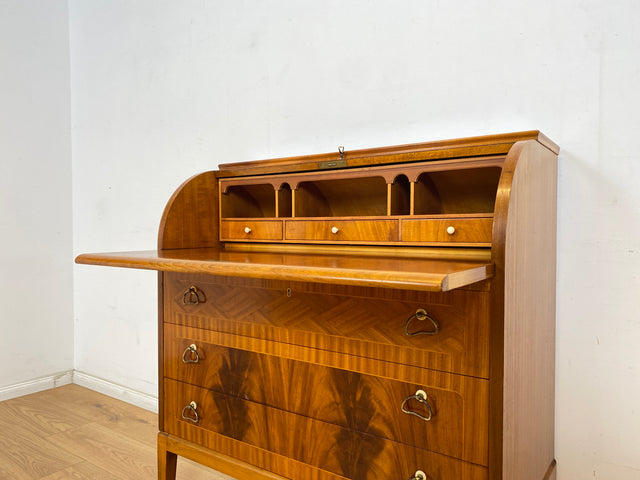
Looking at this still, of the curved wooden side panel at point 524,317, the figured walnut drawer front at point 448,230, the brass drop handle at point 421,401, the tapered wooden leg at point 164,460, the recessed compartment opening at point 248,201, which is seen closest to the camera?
the curved wooden side panel at point 524,317

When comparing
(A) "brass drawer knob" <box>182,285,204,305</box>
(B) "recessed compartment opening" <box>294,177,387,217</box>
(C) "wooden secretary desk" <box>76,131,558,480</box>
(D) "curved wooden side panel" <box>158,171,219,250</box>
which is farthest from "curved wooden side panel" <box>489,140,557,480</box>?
(D) "curved wooden side panel" <box>158,171,219,250</box>

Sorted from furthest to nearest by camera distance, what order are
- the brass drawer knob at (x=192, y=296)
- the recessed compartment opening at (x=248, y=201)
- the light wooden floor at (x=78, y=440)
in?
the light wooden floor at (x=78, y=440) → the recessed compartment opening at (x=248, y=201) → the brass drawer knob at (x=192, y=296)

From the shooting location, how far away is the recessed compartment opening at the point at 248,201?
6.28 ft

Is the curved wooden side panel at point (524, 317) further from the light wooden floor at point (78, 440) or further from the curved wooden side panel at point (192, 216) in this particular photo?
the light wooden floor at point (78, 440)

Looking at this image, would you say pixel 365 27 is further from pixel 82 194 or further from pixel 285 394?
pixel 82 194

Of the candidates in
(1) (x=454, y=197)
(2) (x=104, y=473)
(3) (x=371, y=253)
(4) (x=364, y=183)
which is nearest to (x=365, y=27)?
(4) (x=364, y=183)

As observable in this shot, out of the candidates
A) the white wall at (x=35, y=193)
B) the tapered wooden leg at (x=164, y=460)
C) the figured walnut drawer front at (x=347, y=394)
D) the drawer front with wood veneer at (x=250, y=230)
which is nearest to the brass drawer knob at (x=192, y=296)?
the figured walnut drawer front at (x=347, y=394)

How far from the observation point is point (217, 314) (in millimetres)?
1590

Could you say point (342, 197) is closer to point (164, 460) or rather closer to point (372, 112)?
point (372, 112)

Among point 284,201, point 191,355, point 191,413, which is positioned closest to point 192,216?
point 284,201

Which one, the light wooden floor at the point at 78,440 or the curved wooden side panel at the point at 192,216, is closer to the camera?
the curved wooden side panel at the point at 192,216

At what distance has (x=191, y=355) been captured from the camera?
1682 millimetres

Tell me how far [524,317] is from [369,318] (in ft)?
1.34

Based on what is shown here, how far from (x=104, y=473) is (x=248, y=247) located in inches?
47.4
